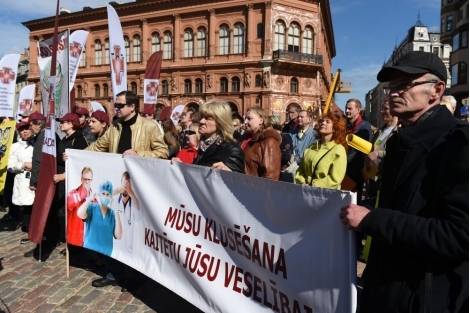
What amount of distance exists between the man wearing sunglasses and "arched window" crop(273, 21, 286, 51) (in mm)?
36413

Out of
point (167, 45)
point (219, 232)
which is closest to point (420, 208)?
point (219, 232)

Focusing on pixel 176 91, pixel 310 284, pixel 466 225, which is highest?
pixel 176 91

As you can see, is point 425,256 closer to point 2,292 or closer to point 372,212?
point 372,212

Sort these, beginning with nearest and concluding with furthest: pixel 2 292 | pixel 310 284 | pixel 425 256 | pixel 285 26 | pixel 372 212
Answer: pixel 425 256
pixel 372 212
pixel 310 284
pixel 2 292
pixel 285 26

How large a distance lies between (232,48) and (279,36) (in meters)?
4.72

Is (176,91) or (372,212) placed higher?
(176,91)

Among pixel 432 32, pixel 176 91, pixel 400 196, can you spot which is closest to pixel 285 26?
pixel 176 91

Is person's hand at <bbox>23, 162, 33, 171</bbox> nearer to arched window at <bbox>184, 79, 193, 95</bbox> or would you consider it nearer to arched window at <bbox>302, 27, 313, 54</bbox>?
arched window at <bbox>184, 79, 193, 95</bbox>

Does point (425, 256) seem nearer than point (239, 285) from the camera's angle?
Yes

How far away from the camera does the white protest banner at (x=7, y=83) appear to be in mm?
8617

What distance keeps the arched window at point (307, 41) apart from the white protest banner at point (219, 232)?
128ft

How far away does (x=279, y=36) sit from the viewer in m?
39.8

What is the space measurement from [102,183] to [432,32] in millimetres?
118241

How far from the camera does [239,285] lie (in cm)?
275
